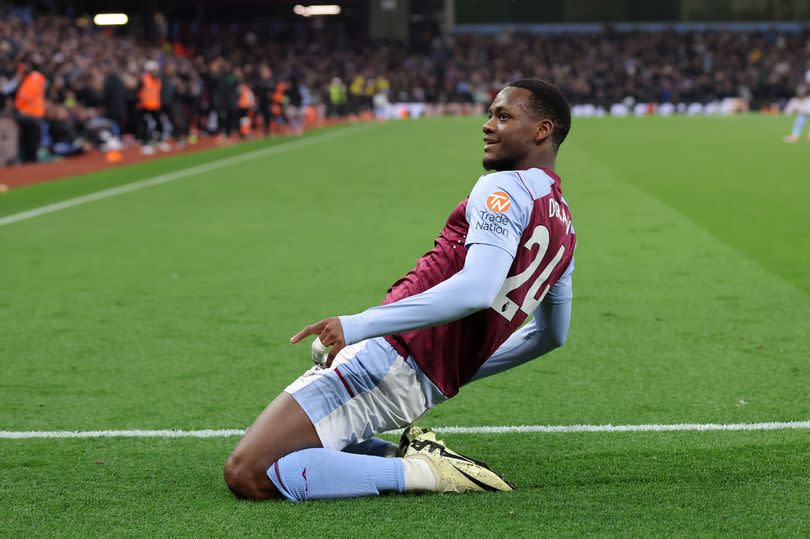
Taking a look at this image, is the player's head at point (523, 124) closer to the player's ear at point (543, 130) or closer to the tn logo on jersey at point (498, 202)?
the player's ear at point (543, 130)

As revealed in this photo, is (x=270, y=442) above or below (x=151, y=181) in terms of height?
above

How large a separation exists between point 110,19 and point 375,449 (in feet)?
160

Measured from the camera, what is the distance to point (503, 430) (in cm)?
498

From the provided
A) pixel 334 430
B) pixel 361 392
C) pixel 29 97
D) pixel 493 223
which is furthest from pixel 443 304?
pixel 29 97

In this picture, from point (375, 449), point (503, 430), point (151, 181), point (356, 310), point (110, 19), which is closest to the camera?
point (375, 449)

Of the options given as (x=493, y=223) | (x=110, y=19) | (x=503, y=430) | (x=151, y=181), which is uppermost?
(x=110, y=19)

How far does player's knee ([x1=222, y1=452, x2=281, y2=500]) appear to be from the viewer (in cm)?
393

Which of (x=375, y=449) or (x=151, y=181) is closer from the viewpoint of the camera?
(x=375, y=449)

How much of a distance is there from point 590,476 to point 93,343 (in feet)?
12.4

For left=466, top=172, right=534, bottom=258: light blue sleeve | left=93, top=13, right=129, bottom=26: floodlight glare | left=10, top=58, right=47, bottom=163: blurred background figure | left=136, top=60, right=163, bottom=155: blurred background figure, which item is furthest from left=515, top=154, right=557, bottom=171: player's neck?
left=93, top=13, right=129, bottom=26: floodlight glare

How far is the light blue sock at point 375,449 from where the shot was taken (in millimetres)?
4324

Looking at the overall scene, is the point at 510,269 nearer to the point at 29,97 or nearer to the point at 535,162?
the point at 535,162

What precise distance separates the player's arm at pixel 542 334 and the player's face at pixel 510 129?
56 cm

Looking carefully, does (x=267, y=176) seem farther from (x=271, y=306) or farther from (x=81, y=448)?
(x=81, y=448)
